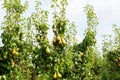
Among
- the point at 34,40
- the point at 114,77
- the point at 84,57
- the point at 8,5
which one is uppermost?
the point at 8,5

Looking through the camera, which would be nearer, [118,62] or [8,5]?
[8,5]

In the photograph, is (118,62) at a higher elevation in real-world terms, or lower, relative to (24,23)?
lower

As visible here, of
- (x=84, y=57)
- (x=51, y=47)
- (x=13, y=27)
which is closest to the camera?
(x=13, y=27)

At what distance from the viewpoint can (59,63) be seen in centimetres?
1880

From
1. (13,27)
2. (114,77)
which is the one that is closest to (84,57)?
(114,77)

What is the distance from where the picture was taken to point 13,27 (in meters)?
18.1

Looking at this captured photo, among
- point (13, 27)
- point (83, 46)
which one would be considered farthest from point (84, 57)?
point (13, 27)

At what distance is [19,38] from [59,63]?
2246mm

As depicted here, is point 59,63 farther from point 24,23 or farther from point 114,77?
point 114,77

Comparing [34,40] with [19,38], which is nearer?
[19,38]

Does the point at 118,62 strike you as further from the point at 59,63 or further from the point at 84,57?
the point at 59,63

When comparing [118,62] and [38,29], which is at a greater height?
[38,29]

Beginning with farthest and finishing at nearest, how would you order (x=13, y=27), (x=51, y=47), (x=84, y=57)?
(x=84, y=57) < (x=51, y=47) < (x=13, y=27)

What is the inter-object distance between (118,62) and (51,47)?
379 inches
